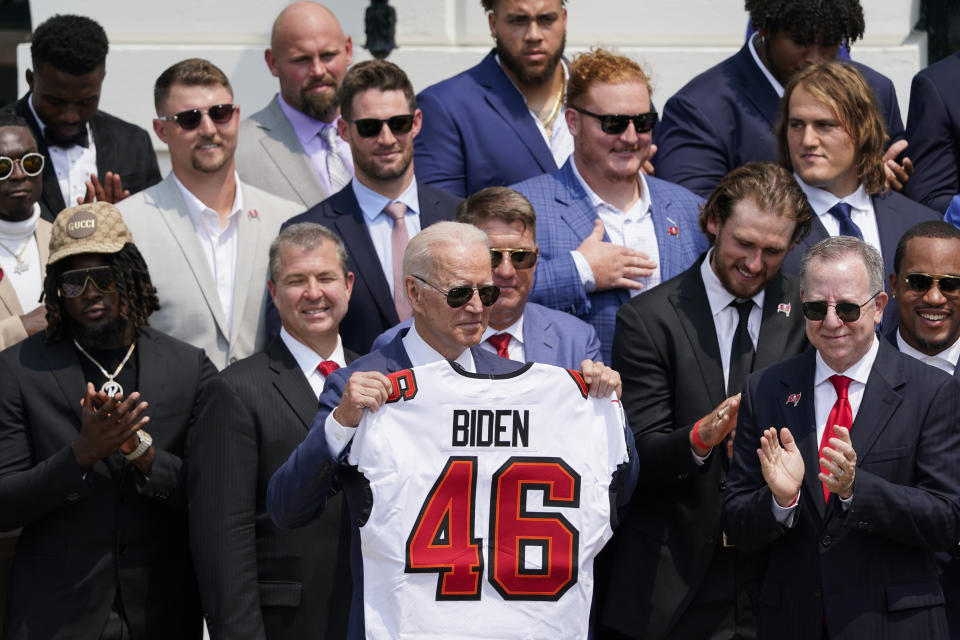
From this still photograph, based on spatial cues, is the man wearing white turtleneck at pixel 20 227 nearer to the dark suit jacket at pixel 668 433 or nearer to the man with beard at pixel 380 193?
the man with beard at pixel 380 193

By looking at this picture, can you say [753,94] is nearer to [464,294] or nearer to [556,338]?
[556,338]

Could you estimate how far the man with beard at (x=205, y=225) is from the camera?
643 cm

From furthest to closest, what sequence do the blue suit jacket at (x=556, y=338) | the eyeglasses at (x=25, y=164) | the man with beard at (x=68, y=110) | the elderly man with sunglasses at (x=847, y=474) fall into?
1. the man with beard at (x=68, y=110)
2. the eyeglasses at (x=25, y=164)
3. the blue suit jacket at (x=556, y=338)
4. the elderly man with sunglasses at (x=847, y=474)

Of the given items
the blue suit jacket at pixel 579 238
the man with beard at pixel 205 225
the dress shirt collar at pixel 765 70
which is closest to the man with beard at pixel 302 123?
the man with beard at pixel 205 225

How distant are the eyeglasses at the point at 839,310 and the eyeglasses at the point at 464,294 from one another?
3.52 ft

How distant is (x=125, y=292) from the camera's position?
586cm

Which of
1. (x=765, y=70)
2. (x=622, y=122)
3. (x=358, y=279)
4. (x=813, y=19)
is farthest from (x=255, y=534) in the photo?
(x=813, y=19)

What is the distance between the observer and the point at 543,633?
15.9 feet

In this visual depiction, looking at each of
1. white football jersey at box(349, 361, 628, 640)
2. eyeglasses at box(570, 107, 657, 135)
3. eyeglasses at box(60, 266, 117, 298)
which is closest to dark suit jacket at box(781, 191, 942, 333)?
eyeglasses at box(570, 107, 657, 135)

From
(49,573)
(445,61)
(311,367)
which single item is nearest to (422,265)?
(311,367)

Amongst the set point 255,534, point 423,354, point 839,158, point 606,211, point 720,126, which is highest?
point 720,126

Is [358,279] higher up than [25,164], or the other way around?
[25,164]

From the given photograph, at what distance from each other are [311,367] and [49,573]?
1.19 meters

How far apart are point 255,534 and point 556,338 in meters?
1.29
